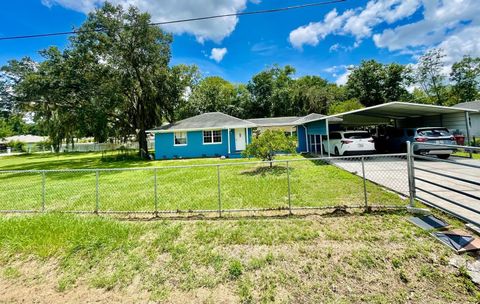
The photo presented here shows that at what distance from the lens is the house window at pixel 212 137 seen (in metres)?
20.0

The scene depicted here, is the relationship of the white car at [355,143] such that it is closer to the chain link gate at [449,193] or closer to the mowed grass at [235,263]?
the chain link gate at [449,193]

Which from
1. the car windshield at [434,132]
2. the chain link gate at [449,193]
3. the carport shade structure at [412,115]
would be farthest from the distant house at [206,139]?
the chain link gate at [449,193]

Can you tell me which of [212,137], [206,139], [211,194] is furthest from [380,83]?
[211,194]

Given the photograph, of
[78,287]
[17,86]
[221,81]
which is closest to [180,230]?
[78,287]

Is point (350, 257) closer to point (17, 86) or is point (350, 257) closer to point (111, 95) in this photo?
point (111, 95)

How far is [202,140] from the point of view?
65.6ft

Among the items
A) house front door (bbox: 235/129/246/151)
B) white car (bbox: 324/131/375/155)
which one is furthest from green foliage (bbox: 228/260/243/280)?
house front door (bbox: 235/129/246/151)

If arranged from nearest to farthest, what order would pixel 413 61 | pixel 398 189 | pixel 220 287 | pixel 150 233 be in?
pixel 220 287
pixel 150 233
pixel 398 189
pixel 413 61

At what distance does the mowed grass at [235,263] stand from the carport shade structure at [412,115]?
850 centimetres

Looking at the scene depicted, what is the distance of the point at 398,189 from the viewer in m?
6.86

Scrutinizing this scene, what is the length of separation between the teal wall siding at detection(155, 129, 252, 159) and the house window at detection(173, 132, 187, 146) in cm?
30

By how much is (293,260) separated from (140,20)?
842 inches

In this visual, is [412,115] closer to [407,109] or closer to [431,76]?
[407,109]

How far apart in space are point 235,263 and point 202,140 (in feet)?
55.1
